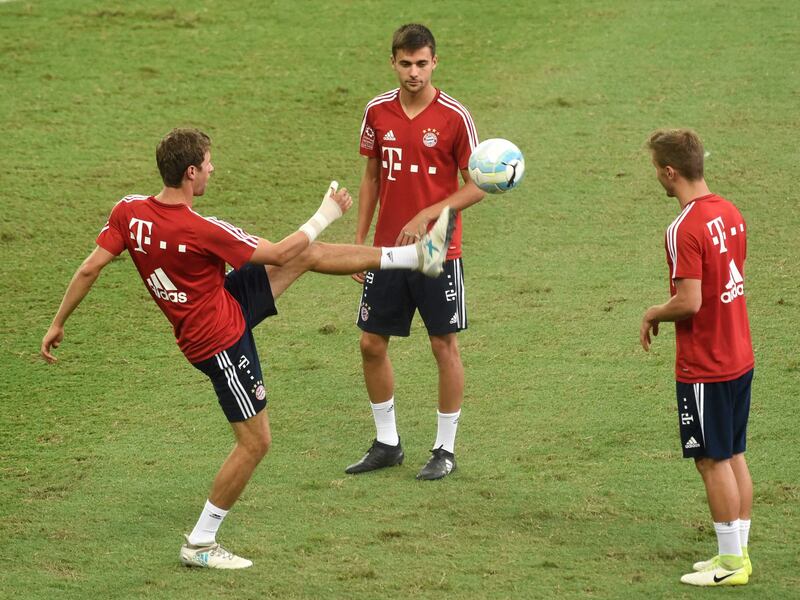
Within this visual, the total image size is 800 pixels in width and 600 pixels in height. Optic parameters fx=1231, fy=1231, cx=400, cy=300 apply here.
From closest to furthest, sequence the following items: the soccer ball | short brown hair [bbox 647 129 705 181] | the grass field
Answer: short brown hair [bbox 647 129 705 181], the grass field, the soccer ball

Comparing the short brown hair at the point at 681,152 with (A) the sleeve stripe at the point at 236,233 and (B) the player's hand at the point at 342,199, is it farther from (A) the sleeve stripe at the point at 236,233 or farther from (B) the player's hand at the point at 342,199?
(A) the sleeve stripe at the point at 236,233

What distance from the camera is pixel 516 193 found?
11.3 m

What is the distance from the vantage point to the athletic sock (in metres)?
5.17

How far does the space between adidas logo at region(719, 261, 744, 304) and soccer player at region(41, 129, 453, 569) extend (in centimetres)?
133

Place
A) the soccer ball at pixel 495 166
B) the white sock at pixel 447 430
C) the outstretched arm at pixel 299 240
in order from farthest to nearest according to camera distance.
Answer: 1. the white sock at pixel 447 430
2. the soccer ball at pixel 495 166
3. the outstretched arm at pixel 299 240

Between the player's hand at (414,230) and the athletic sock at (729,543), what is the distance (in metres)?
2.07

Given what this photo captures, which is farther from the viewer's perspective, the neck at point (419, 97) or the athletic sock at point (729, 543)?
the neck at point (419, 97)

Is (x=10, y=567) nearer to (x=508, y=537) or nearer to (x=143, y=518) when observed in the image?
(x=143, y=518)

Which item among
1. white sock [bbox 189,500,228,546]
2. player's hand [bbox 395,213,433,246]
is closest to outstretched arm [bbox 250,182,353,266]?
player's hand [bbox 395,213,433,246]

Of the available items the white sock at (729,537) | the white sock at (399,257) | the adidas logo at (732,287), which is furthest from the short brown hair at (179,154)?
the white sock at (729,537)

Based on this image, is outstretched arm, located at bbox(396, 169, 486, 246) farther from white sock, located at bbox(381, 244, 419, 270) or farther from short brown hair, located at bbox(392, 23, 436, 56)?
short brown hair, located at bbox(392, 23, 436, 56)

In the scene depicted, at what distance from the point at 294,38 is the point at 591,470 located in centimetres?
993

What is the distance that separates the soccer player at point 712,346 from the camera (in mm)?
5109

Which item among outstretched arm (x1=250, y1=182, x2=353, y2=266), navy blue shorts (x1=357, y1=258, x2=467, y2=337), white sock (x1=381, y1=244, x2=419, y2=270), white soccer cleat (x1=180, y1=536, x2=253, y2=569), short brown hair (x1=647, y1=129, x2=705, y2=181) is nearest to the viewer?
short brown hair (x1=647, y1=129, x2=705, y2=181)
